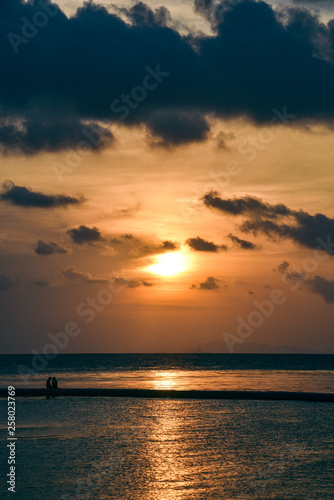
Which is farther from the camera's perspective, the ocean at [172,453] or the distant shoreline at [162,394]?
the distant shoreline at [162,394]

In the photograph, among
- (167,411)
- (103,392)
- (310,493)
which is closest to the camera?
(310,493)

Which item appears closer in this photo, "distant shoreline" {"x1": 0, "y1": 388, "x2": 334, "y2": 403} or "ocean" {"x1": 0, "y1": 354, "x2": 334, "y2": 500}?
"ocean" {"x1": 0, "y1": 354, "x2": 334, "y2": 500}

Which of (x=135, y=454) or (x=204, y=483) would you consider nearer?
(x=204, y=483)

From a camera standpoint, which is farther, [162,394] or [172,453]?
[162,394]

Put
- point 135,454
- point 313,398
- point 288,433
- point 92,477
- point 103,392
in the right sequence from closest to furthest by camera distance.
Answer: point 92,477 → point 135,454 → point 288,433 → point 313,398 → point 103,392

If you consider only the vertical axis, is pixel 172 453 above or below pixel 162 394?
below

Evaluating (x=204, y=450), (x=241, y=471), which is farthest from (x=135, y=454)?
(x=241, y=471)

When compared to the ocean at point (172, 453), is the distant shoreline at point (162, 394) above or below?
above

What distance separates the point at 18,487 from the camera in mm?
12664

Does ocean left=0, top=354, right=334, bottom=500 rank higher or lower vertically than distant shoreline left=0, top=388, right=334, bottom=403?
lower

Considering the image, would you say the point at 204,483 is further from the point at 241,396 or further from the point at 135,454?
the point at 241,396

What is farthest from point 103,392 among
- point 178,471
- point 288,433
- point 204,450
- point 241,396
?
point 178,471

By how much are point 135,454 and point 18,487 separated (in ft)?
15.1

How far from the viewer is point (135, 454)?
652 inches
